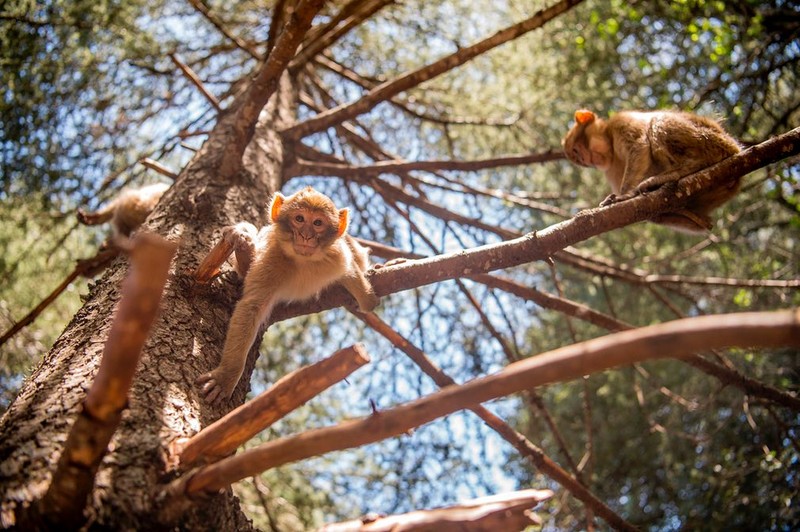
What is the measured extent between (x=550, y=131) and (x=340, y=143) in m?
2.89

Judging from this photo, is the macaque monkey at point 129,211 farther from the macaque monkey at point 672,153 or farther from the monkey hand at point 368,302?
the macaque monkey at point 672,153

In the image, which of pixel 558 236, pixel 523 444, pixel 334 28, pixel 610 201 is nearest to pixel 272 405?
pixel 558 236

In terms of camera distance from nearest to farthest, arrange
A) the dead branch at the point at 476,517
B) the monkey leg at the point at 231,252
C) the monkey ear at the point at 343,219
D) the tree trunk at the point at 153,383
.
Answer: the dead branch at the point at 476,517 < the tree trunk at the point at 153,383 < the monkey leg at the point at 231,252 < the monkey ear at the point at 343,219

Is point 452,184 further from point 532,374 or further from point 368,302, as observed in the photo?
point 532,374

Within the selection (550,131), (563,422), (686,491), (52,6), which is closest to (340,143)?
(550,131)

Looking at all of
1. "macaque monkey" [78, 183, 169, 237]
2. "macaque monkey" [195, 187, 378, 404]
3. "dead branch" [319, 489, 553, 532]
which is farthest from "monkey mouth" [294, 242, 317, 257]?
"dead branch" [319, 489, 553, 532]

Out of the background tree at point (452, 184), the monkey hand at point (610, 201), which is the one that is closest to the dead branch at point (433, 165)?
the background tree at point (452, 184)

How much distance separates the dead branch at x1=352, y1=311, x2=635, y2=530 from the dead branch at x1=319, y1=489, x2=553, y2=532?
7.19 feet

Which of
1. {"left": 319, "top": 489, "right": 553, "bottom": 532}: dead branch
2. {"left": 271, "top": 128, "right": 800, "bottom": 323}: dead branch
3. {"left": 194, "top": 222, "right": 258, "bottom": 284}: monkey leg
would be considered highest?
{"left": 194, "top": 222, "right": 258, "bottom": 284}: monkey leg

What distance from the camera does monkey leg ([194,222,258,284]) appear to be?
3.74 m

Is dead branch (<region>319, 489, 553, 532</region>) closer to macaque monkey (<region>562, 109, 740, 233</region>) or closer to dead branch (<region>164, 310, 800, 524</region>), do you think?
dead branch (<region>164, 310, 800, 524</region>)

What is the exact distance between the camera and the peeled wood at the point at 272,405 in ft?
7.22

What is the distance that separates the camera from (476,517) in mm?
2107

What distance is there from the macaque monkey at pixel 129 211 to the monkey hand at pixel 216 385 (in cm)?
308
